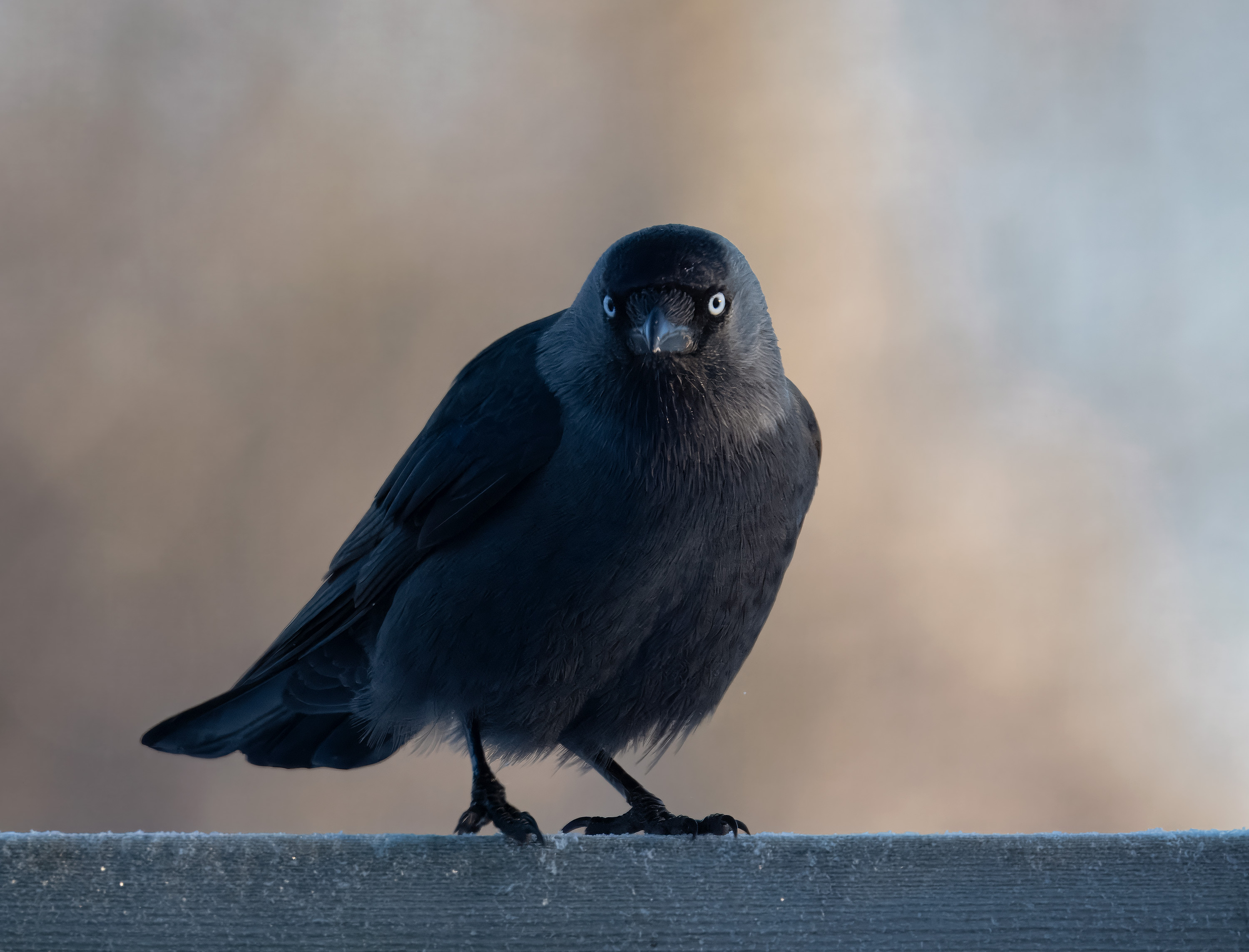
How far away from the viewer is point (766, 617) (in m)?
2.40

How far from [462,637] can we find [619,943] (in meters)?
0.71

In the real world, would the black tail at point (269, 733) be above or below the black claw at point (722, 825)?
below

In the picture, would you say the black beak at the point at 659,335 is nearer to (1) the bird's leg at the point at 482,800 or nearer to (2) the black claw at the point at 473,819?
(1) the bird's leg at the point at 482,800

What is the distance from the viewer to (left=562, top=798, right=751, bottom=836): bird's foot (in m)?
2.30

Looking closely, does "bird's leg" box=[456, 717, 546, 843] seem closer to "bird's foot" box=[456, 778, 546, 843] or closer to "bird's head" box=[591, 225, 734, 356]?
"bird's foot" box=[456, 778, 546, 843]

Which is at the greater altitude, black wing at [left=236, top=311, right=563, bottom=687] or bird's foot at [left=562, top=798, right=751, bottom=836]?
black wing at [left=236, top=311, right=563, bottom=687]

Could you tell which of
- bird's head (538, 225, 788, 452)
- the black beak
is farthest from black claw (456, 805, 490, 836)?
the black beak

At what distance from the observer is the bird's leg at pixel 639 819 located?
2.26 metres

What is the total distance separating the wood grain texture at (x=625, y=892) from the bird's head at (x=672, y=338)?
843mm

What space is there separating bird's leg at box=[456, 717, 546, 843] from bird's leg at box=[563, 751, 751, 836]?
0.58 feet

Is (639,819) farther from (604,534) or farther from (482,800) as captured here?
(604,534)

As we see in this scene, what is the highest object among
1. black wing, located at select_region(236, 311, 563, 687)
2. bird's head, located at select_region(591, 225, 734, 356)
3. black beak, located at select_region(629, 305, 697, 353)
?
bird's head, located at select_region(591, 225, 734, 356)

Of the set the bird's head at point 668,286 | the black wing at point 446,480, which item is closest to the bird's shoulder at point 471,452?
the black wing at point 446,480

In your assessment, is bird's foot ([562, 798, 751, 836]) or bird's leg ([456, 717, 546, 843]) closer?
bird's leg ([456, 717, 546, 843])
